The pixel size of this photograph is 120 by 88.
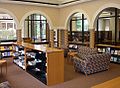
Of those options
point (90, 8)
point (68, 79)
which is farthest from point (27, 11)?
point (68, 79)

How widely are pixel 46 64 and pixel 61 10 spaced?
7.03 m

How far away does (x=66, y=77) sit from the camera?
5.80m

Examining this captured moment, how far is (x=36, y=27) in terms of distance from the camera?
12781 millimetres

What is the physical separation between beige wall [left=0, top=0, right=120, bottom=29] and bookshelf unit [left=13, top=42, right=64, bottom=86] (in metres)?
3.95

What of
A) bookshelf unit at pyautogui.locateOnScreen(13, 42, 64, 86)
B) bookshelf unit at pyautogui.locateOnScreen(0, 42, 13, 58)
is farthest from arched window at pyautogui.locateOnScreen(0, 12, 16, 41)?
bookshelf unit at pyautogui.locateOnScreen(13, 42, 64, 86)

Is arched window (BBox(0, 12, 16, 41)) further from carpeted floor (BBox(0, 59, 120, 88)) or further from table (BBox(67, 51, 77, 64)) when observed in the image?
carpeted floor (BBox(0, 59, 120, 88))

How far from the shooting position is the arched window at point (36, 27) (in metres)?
12.5

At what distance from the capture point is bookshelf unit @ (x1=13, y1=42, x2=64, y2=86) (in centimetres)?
489

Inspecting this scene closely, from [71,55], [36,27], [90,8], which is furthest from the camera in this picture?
[36,27]

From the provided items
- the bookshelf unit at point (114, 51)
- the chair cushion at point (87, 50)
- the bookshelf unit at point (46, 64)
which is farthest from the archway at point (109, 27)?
the bookshelf unit at point (46, 64)

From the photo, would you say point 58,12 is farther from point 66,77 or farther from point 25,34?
point 66,77

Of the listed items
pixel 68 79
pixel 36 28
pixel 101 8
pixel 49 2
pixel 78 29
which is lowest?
pixel 68 79

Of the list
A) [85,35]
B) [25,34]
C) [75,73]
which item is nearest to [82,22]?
[85,35]

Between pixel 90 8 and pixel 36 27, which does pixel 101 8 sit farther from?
pixel 36 27
